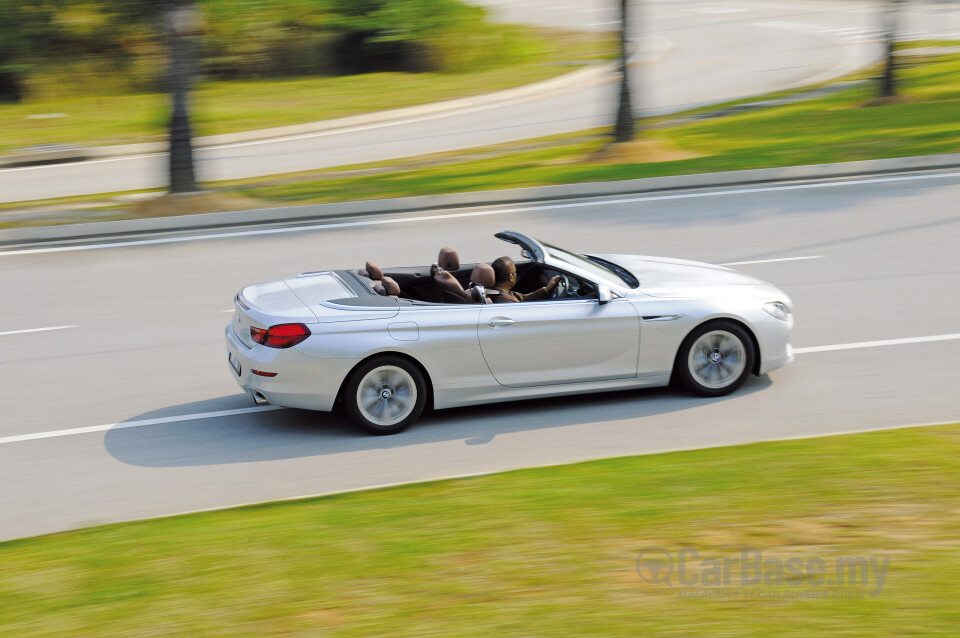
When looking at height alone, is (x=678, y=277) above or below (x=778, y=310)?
above

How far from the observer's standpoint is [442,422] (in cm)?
820

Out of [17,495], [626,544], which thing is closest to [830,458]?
[626,544]

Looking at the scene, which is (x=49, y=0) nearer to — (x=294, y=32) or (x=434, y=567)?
(x=294, y=32)

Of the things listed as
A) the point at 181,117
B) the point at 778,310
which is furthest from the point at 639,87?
the point at 778,310

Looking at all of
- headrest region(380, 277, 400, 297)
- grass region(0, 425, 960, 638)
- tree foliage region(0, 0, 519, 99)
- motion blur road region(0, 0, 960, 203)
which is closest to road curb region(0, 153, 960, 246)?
motion blur road region(0, 0, 960, 203)

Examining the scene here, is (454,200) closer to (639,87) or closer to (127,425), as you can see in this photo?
(127,425)

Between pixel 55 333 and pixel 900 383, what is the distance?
26.8ft

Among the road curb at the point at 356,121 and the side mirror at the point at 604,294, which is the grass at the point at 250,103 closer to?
the road curb at the point at 356,121

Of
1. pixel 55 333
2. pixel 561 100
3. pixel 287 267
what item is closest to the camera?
pixel 55 333

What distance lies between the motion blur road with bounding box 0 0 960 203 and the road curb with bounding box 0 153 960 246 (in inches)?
210

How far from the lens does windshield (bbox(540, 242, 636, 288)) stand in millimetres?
8477

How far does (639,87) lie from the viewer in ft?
107

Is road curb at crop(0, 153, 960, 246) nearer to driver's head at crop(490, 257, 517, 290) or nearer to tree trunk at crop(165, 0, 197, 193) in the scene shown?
tree trunk at crop(165, 0, 197, 193)

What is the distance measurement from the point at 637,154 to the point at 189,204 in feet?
26.1
